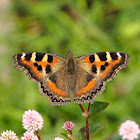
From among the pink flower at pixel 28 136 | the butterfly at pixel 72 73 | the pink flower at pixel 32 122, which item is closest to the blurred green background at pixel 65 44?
the butterfly at pixel 72 73

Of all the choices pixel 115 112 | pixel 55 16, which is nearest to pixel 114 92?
pixel 115 112

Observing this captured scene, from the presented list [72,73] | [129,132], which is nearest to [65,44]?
[72,73]

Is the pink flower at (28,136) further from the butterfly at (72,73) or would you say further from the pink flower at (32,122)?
the butterfly at (72,73)

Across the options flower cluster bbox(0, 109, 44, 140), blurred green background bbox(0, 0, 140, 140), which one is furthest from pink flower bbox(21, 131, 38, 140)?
blurred green background bbox(0, 0, 140, 140)

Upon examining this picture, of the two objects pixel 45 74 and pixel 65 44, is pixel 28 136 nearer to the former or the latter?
pixel 45 74

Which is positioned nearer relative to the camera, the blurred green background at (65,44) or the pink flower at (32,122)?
the pink flower at (32,122)

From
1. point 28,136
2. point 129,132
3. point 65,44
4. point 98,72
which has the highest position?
point 65,44
